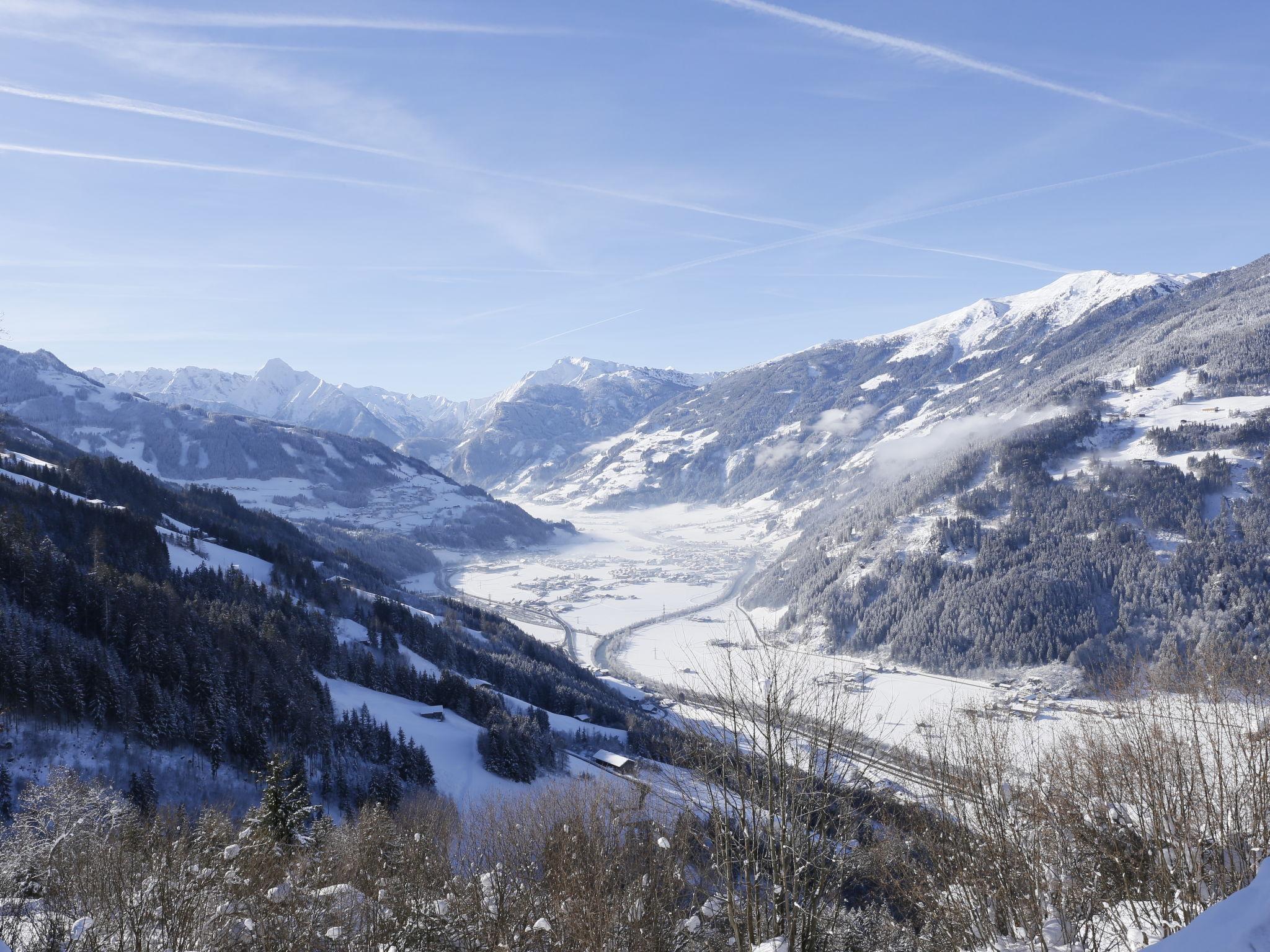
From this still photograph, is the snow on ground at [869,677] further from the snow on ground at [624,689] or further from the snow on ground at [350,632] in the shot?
the snow on ground at [350,632]

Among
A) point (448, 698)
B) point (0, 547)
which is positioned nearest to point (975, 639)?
point (448, 698)

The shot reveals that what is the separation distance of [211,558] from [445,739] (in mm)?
49938

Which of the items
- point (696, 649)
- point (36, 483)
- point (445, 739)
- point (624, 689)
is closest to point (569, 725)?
point (445, 739)

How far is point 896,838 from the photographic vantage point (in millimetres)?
21109

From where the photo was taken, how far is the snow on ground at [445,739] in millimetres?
48438

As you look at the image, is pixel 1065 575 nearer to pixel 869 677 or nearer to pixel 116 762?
pixel 869 677

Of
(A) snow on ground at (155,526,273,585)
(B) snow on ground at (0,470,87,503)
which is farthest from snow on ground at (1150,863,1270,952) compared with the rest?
(B) snow on ground at (0,470,87,503)

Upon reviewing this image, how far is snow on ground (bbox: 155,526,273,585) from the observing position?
7725cm

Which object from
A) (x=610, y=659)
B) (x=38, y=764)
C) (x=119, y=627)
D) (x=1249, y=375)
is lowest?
(x=610, y=659)

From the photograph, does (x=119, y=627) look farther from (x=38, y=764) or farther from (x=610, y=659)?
(x=610, y=659)

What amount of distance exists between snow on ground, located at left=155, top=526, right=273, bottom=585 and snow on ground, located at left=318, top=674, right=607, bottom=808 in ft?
93.4

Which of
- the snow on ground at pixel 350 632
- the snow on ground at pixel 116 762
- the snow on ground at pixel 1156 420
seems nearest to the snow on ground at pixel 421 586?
the snow on ground at pixel 350 632

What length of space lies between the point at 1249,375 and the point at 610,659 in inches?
6440

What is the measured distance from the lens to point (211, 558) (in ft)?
279
